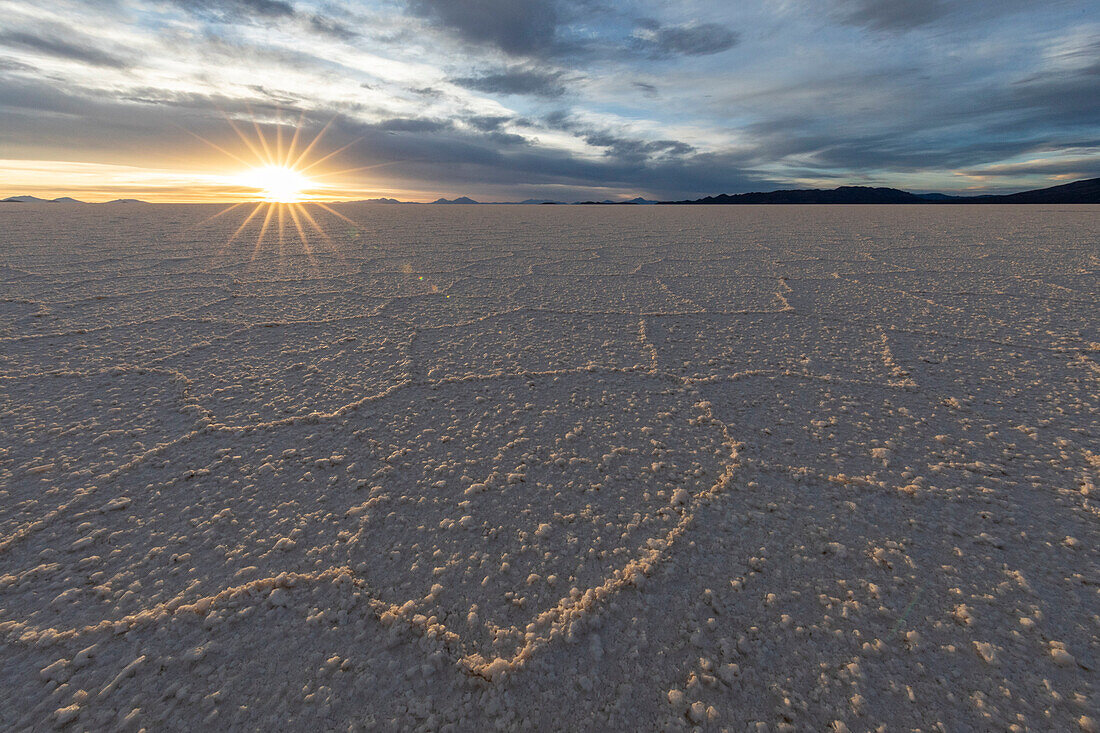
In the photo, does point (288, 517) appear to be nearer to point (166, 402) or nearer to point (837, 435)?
point (166, 402)

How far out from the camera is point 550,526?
1118mm

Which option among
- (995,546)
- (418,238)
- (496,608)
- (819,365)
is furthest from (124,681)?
(418,238)

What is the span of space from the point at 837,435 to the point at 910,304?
7.12 feet

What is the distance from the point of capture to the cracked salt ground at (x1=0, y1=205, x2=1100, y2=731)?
0.77m

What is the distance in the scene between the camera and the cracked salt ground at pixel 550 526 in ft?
2.51

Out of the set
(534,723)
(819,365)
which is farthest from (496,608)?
(819,365)

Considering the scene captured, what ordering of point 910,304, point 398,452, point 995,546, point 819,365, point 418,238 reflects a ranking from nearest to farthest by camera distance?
1. point 995,546
2. point 398,452
3. point 819,365
4. point 910,304
5. point 418,238

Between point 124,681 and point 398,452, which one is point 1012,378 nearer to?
point 398,452

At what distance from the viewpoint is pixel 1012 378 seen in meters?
1.87

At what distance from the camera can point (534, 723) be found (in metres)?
0.72

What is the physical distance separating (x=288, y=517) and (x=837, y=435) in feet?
5.25

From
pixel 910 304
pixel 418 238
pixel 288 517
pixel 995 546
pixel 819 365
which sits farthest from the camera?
pixel 418 238

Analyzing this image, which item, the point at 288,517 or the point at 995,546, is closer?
the point at 995,546

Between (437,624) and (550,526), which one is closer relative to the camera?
(437,624)
